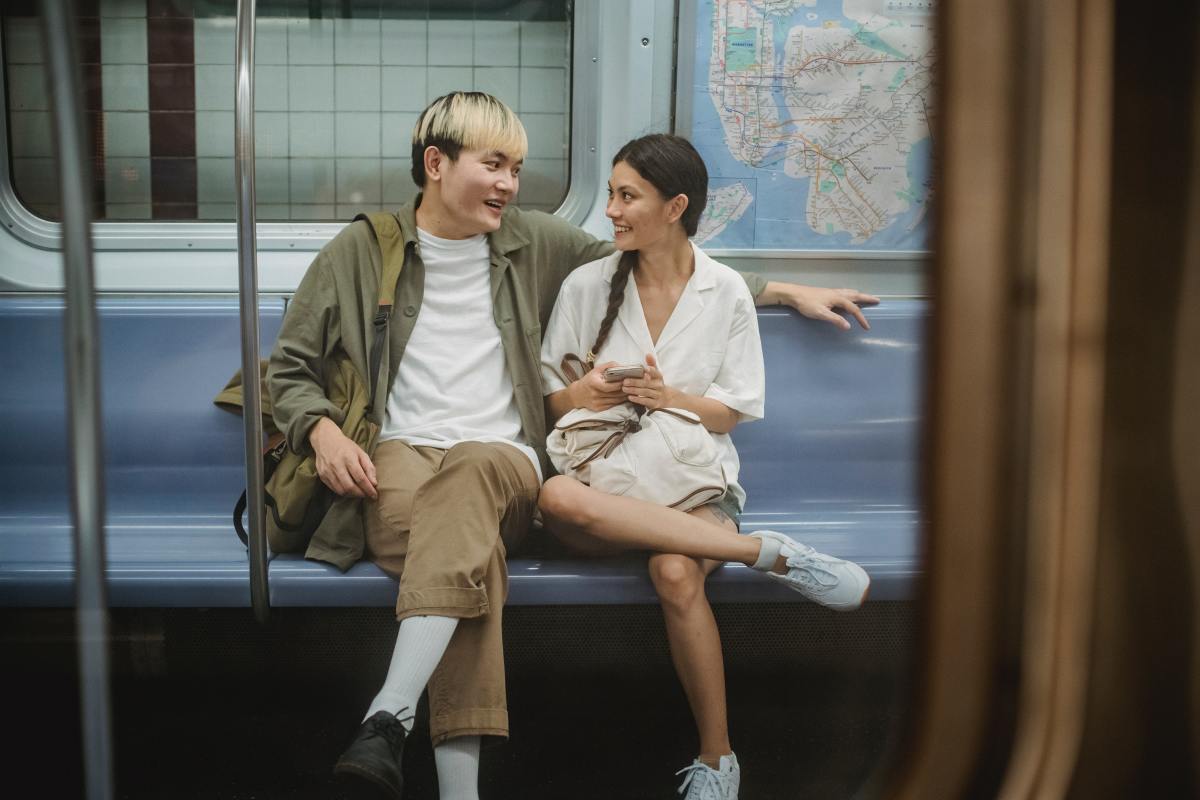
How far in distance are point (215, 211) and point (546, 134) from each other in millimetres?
988

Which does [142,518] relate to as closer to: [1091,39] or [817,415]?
[817,415]

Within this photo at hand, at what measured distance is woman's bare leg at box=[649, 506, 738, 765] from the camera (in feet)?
Result: 7.00

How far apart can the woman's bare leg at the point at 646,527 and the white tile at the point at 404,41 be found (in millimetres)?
1374

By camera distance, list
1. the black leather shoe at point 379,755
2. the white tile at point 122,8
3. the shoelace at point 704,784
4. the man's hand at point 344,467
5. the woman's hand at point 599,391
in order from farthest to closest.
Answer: the white tile at point 122,8
the woman's hand at point 599,391
the man's hand at point 344,467
the shoelace at point 704,784
the black leather shoe at point 379,755

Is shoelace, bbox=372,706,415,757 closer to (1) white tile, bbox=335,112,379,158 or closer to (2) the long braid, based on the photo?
(2) the long braid

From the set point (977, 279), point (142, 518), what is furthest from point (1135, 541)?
point (142, 518)

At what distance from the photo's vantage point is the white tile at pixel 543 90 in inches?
113

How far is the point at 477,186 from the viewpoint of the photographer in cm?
235

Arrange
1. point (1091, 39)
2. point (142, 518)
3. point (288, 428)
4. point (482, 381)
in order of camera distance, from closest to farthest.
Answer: point (1091, 39) → point (288, 428) → point (482, 381) → point (142, 518)

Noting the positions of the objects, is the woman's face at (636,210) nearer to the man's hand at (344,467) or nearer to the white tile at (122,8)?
the man's hand at (344,467)

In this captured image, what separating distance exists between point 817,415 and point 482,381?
1.06 meters

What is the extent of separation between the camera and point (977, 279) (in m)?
1.09

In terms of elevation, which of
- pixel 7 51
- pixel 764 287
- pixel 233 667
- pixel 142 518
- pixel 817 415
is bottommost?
pixel 233 667

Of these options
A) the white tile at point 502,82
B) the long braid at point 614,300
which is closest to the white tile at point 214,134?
the white tile at point 502,82
